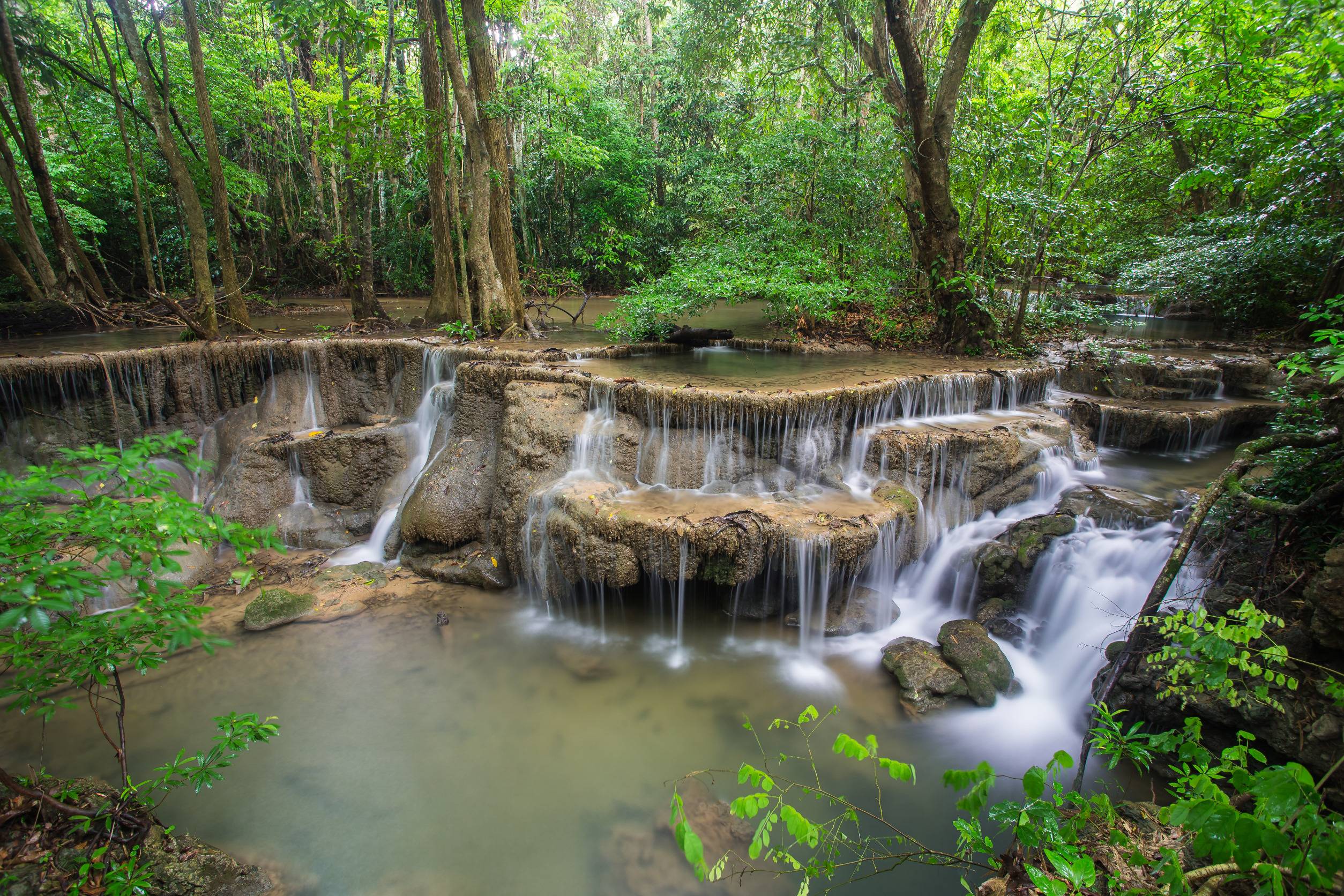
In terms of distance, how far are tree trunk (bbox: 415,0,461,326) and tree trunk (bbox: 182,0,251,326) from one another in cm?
305

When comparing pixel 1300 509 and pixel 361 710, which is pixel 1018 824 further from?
pixel 361 710

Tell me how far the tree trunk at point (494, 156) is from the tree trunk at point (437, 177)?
720 millimetres

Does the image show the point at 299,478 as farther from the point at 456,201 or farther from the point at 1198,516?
the point at 1198,516

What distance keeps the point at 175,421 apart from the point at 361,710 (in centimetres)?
611

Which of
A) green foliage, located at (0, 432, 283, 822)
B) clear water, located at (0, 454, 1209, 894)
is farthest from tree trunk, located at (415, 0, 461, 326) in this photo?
green foliage, located at (0, 432, 283, 822)

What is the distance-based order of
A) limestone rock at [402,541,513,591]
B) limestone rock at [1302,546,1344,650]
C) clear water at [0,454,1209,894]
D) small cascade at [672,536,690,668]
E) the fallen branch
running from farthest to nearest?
limestone rock at [402,541,513,591] → small cascade at [672,536,690,668] → clear water at [0,454,1209,894] → the fallen branch → limestone rock at [1302,546,1344,650]

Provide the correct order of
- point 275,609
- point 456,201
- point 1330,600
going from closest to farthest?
point 1330,600 → point 275,609 → point 456,201

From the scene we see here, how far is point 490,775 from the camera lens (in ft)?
14.3

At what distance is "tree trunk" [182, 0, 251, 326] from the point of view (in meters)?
8.57

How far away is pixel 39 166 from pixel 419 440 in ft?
28.5

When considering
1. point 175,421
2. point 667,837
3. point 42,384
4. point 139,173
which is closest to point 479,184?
point 175,421

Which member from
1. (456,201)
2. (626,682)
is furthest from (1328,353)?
(456,201)

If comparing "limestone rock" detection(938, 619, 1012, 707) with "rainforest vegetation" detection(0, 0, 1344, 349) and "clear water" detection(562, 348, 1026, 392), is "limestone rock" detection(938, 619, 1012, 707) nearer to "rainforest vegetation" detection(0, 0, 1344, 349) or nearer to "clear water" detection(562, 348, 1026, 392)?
"clear water" detection(562, 348, 1026, 392)

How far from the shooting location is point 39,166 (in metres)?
10.0
